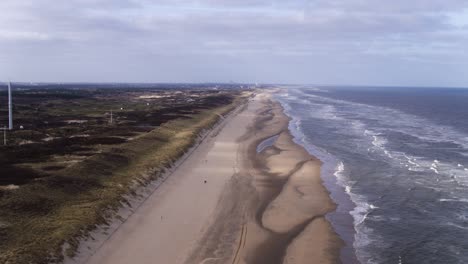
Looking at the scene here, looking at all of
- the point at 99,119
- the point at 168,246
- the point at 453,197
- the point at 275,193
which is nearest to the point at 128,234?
the point at 168,246

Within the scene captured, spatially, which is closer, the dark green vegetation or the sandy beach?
the dark green vegetation

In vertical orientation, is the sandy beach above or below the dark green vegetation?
below

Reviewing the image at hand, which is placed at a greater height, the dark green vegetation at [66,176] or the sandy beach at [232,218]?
the dark green vegetation at [66,176]

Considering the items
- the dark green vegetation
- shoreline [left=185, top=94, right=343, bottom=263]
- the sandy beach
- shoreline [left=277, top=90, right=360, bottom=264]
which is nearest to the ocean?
shoreline [left=277, top=90, right=360, bottom=264]

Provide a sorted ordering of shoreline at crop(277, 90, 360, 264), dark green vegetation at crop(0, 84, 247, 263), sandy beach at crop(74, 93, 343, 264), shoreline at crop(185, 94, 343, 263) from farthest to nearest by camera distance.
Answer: shoreline at crop(277, 90, 360, 264), shoreline at crop(185, 94, 343, 263), sandy beach at crop(74, 93, 343, 264), dark green vegetation at crop(0, 84, 247, 263)

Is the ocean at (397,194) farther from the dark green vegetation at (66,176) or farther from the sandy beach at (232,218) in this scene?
the dark green vegetation at (66,176)

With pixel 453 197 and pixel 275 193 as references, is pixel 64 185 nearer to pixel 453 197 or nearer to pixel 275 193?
pixel 275 193

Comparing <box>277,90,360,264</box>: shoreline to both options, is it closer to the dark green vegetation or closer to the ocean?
the ocean

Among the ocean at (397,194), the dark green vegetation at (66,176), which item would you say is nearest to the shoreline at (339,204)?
the ocean at (397,194)
